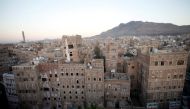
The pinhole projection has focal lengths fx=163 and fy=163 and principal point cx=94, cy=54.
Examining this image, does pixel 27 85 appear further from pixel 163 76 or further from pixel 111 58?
pixel 163 76

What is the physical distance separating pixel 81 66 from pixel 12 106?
18.4 m

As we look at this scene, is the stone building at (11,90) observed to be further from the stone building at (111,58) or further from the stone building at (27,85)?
the stone building at (111,58)

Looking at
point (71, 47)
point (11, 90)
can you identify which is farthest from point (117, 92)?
point (11, 90)

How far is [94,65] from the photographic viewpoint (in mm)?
32875

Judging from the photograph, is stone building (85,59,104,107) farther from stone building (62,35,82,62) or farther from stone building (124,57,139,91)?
stone building (124,57,139,91)

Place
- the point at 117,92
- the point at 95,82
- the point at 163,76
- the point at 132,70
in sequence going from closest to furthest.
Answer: the point at 163,76 → the point at 95,82 → the point at 117,92 → the point at 132,70

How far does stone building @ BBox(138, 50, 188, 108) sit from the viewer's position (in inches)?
1260

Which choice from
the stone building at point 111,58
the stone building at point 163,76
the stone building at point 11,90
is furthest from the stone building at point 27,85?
the stone building at point 163,76

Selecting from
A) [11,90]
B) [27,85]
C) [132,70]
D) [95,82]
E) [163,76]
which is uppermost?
[163,76]

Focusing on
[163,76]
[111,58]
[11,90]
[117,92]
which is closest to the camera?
[163,76]

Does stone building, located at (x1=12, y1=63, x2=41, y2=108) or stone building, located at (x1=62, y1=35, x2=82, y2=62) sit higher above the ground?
stone building, located at (x1=62, y1=35, x2=82, y2=62)

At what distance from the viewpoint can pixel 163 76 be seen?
32.8 metres

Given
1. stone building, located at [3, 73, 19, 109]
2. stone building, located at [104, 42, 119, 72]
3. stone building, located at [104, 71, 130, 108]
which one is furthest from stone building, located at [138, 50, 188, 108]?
stone building, located at [3, 73, 19, 109]

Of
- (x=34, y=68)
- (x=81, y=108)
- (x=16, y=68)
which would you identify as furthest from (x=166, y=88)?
(x=16, y=68)
